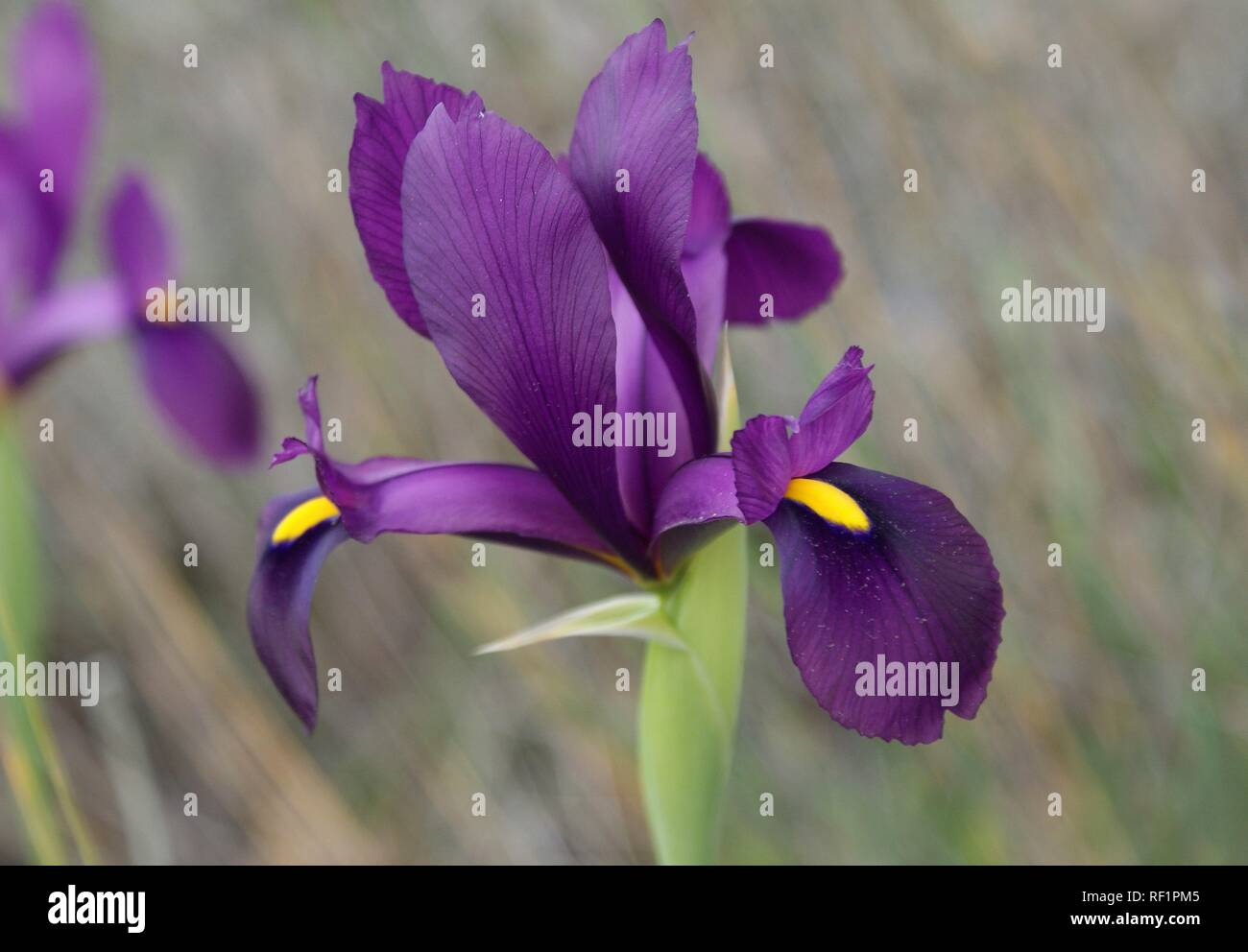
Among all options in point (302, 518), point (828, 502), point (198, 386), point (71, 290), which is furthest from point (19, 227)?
point (828, 502)

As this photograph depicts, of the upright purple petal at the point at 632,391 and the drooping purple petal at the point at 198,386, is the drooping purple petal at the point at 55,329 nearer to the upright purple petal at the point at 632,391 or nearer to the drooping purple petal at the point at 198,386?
the drooping purple petal at the point at 198,386

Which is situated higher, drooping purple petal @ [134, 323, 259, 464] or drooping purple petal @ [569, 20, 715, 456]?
drooping purple petal @ [134, 323, 259, 464]

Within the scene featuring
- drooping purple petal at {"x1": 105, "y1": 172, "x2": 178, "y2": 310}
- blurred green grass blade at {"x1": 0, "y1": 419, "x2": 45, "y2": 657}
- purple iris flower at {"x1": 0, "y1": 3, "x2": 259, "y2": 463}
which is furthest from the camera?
purple iris flower at {"x1": 0, "y1": 3, "x2": 259, "y2": 463}

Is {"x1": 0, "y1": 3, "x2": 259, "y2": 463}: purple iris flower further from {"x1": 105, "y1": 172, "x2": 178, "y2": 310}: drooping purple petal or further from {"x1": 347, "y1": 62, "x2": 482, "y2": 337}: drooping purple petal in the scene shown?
{"x1": 347, "y1": 62, "x2": 482, "y2": 337}: drooping purple petal

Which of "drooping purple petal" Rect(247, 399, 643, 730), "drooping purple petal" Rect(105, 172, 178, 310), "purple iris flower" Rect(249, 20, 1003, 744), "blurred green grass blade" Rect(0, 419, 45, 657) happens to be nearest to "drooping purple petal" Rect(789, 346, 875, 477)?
"purple iris flower" Rect(249, 20, 1003, 744)

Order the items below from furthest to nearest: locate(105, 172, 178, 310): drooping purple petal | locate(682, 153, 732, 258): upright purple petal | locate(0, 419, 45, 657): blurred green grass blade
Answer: locate(105, 172, 178, 310): drooping purple petal
locate(0, 419, 45, 657): blurred green grass blade
locate(682, 153, 732, 258): upright purple petal

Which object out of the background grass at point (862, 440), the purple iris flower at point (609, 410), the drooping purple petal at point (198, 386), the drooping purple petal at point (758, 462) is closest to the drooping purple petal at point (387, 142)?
the purple iris flower at point (609, 410)
